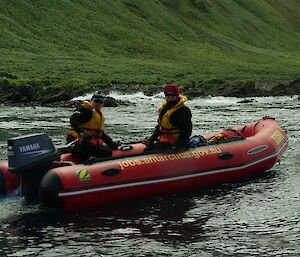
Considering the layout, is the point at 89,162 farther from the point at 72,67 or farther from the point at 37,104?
the point at 72,67

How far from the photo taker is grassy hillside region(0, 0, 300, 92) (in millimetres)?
60750

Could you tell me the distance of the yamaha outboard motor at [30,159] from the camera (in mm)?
10938

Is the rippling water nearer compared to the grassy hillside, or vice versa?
the rippling water

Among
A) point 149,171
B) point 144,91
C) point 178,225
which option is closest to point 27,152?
point 149,171

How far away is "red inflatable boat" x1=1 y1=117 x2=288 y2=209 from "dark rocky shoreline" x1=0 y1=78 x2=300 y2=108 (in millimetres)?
24136

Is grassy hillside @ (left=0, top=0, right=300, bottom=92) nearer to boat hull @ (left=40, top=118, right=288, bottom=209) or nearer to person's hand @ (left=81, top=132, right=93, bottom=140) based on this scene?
boat hull @ (left=40, top=118, right=288, bottom=209)

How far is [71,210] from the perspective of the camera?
1131cm

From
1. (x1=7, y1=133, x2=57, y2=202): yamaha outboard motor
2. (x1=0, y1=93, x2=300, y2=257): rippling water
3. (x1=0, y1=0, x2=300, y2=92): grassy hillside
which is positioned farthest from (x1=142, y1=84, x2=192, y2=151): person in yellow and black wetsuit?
(x1=0, y1=0, x2=300, y2=92): grassy hillside

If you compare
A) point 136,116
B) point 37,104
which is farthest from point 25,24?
point 136,116

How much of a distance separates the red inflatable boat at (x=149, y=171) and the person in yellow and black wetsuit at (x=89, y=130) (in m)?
0.42

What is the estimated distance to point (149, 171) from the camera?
39.8 feet

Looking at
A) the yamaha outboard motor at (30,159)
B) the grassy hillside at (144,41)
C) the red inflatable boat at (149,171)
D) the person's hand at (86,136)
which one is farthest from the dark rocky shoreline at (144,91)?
the yamaha outboard motor at (30,159)

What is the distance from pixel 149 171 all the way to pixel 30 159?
244 cm

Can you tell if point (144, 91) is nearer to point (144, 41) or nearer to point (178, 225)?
point (178, 225)
